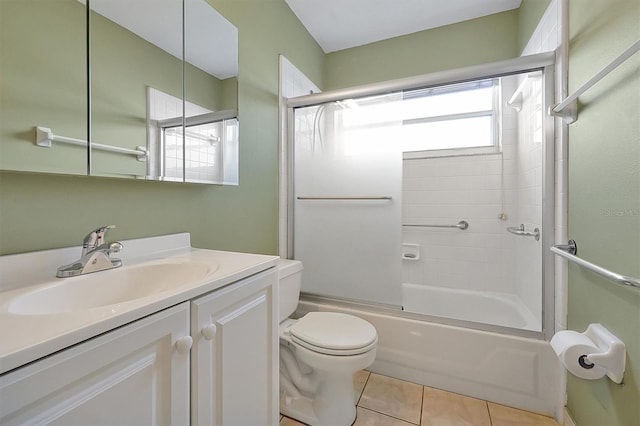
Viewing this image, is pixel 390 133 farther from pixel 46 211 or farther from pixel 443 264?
pixel 46 211

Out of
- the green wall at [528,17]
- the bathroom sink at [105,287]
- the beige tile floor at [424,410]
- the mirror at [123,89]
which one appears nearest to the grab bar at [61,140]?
the mirror at [123,89]

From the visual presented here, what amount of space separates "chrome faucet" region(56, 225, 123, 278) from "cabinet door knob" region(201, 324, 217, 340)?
436mm

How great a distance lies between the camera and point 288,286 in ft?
5.27

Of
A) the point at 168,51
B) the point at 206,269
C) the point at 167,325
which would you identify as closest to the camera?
the point at 167,325

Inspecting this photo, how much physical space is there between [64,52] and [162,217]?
24.1 inches

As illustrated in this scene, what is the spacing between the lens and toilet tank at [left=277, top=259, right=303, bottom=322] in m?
1.53

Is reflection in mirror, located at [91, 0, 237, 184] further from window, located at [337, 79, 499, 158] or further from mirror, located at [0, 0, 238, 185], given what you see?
window, located at [337, 79, 499, 158]

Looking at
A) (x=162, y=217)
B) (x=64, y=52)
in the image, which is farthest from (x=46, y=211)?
(x=64, y=52)

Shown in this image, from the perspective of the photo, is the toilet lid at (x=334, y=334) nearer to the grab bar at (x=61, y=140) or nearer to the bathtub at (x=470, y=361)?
the bathtub at (x=470, y=361)

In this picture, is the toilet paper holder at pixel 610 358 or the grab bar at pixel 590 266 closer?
the grab bar at pixel 590 266

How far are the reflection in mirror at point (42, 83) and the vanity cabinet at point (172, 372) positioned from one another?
58 cm

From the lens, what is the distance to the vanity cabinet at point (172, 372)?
0.45 meters

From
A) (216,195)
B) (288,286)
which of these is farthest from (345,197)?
(216,195)

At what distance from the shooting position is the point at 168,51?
1.13m
